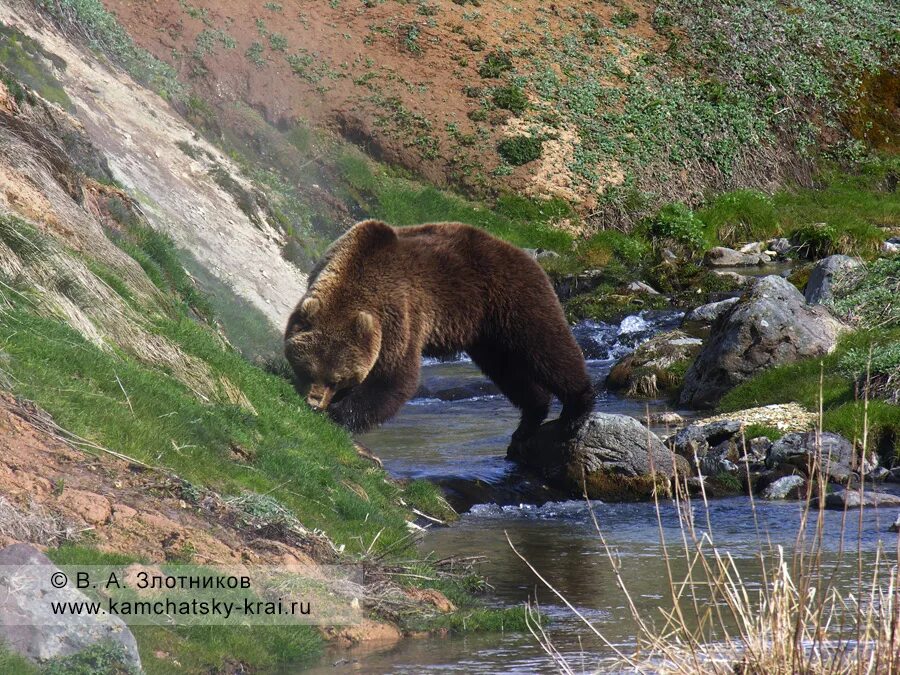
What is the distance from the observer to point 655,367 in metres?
19.2

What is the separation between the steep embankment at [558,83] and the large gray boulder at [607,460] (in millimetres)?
19210

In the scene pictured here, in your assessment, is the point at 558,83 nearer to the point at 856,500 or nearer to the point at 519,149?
the point at 519,149

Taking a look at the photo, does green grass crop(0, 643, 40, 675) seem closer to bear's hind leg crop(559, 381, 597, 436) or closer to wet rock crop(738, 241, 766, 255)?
bear's hind leg crop(559, 381, 597, 436)

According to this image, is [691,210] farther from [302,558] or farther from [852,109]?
[302,558]

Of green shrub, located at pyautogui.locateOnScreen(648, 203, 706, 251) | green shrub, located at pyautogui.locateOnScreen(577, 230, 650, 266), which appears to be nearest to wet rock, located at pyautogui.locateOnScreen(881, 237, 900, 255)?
green shrub, located at pyautogui.locateOnScreen(648, 203, 706, 251)

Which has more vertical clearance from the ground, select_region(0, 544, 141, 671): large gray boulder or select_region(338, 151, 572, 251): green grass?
select_region(338, 151, 572, 251): green grass

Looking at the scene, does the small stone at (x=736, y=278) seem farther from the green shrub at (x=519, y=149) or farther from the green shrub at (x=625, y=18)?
the green shrub at (x=625, y=18)

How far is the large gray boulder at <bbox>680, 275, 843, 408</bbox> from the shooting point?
16609 mm

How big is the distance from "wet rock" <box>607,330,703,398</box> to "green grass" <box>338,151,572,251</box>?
370 inches

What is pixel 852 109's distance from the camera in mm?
38531

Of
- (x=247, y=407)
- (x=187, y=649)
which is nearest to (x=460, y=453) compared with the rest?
(x=247, y=407)

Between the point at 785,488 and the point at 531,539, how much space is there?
3.07 meters

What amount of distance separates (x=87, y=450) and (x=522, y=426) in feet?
23.2

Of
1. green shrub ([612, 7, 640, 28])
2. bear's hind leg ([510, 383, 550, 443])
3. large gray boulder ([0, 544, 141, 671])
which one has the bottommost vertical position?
bear's hind leg ([510, 383, 550, 443])
